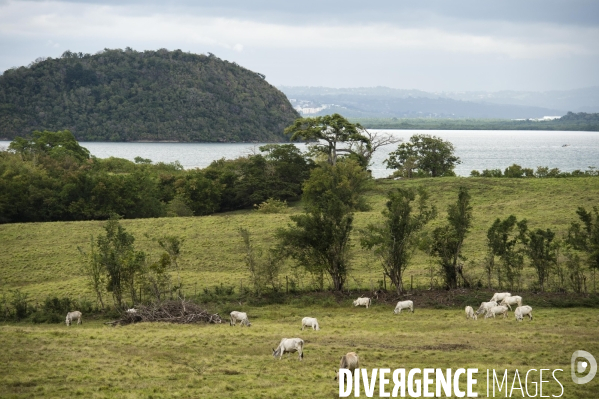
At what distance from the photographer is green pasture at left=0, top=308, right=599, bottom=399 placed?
20.2 metres

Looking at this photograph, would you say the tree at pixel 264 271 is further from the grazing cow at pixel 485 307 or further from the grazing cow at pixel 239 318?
the grazing cow at pixel 485 307

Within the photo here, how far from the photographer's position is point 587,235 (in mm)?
40062

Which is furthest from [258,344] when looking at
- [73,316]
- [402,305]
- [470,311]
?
[73,316]

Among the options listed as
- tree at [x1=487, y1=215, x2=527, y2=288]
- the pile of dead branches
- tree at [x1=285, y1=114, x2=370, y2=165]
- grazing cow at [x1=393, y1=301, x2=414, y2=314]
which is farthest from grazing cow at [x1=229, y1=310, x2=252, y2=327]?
tree at [x1=285, y1=114, x2=370, y2=165]

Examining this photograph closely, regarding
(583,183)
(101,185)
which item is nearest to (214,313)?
(101,185)

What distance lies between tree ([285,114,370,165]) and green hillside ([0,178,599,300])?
1376 centimetres

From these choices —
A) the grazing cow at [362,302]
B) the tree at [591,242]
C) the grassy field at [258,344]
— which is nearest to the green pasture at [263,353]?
the grassy field at [258,344]

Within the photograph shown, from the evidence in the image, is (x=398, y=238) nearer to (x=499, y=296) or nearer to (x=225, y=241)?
(x=499, y=296)

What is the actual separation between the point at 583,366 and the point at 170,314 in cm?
2112

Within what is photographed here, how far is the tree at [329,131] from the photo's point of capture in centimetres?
8969

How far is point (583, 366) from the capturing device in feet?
72.2

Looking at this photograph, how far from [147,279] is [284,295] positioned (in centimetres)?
869

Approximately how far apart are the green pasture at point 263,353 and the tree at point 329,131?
57.0 m

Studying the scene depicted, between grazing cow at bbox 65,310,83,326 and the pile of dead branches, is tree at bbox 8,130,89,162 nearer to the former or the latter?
grazing cow at bbox 65,310,83,326
